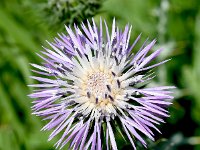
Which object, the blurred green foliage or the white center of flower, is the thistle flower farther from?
the blurred green foliage

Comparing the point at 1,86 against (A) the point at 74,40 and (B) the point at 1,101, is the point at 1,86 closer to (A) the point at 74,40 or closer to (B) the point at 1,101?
(B) the point at 1,101

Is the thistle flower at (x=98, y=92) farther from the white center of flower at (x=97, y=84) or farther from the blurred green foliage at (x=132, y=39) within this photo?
the blurred green foliage at (x=132, y=39)

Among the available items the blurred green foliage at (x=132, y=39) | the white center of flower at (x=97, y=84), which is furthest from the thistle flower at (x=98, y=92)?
the blurred green foliage at (x=132, y=39)

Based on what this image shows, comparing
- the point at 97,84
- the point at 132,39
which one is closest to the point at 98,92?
the point at 97,84

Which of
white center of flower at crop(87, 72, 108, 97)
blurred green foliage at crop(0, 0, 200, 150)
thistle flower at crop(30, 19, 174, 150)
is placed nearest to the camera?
thistle flower at crop(30, 19, 174, 150)

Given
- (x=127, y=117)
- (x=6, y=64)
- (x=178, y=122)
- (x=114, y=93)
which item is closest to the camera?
(x=127, y=117)

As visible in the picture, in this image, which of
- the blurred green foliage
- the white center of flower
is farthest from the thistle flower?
the blurred green foliage

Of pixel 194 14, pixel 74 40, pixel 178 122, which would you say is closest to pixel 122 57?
pixel 74 40
